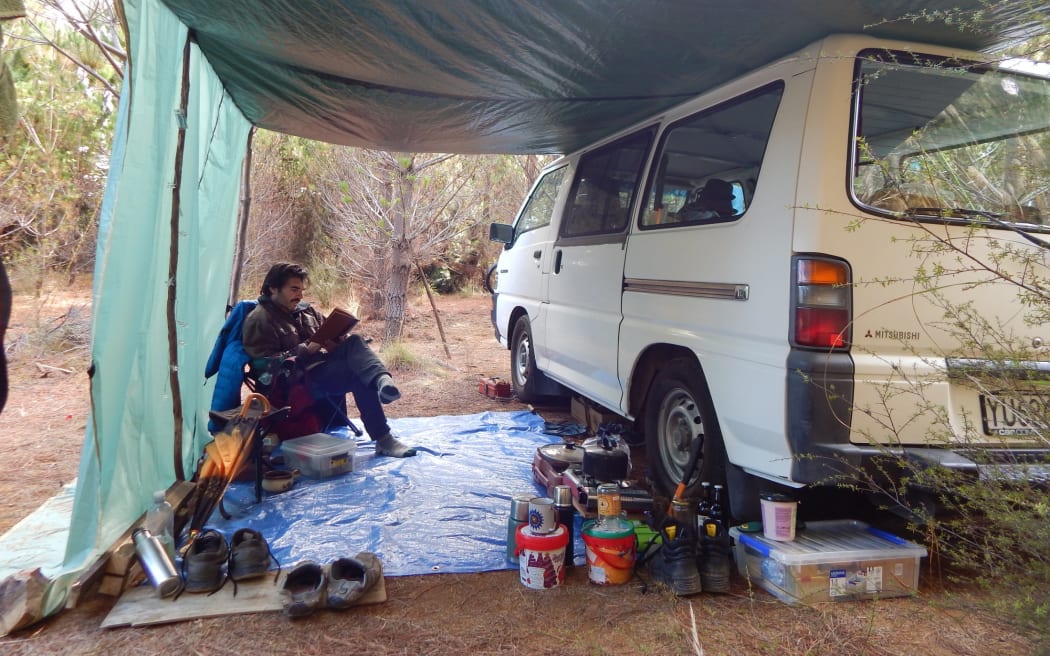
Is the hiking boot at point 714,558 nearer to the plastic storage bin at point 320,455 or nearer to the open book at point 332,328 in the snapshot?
the plastic storage bin at point 320,455

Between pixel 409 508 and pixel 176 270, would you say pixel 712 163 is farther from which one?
pixel 176 270

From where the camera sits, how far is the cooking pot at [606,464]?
328 centimetres

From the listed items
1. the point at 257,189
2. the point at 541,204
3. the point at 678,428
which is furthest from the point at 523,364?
the point at 257,189

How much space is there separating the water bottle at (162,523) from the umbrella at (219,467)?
272 millimetres

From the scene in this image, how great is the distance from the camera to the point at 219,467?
3355 mm

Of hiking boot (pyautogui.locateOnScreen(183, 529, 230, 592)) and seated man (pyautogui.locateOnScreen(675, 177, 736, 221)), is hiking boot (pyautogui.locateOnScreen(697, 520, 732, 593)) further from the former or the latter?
hiking boot (pyautogui.locateOnScreen(183, 529, 230, 592))

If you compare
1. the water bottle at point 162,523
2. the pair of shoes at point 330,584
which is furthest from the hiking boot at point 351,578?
the water bottle at point 162,523

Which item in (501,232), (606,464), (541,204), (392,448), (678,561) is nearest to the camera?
(678,561)

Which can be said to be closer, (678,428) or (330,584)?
(330,584)

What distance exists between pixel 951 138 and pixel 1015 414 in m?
1.34

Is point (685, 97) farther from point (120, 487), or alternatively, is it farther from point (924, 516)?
point (120, 487)

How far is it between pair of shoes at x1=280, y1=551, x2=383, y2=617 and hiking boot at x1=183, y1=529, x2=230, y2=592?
270 mm

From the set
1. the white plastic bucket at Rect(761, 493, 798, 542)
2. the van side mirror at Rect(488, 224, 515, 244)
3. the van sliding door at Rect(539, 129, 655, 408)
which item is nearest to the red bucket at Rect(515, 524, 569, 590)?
the white plastic bucket at Rect(761, 493, 798, 542)

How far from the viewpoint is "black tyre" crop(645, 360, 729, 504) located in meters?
3.03
